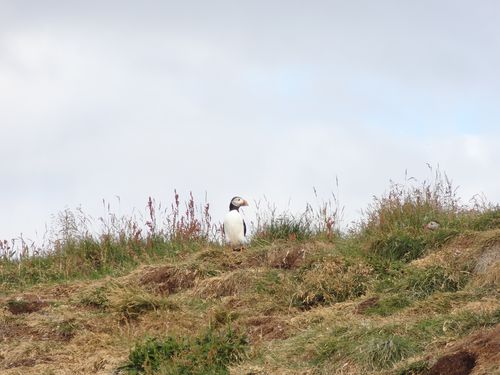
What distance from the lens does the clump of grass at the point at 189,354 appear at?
799 centimetres

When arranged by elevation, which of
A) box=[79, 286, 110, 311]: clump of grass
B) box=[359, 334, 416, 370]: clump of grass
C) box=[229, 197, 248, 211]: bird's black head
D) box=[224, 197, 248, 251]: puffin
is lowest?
box=[359, 334, 416, 370]: clump of grass

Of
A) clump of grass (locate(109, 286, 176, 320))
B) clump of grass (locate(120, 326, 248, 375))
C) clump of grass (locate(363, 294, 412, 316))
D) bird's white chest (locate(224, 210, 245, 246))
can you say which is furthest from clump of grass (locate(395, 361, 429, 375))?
bird's white chest (locate(224, 210, 245, 246))

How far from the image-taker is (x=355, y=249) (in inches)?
433

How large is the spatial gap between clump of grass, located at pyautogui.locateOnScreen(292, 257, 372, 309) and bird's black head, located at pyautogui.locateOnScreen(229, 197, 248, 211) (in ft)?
15.9

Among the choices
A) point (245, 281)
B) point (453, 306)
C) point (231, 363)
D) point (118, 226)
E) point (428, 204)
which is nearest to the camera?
point (231, 363)

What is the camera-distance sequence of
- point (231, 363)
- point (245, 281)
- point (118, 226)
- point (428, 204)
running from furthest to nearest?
point (118, 226) → point (428, 204) → point (245, 281) → point (231, 363)

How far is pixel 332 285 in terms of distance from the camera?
9992 mm

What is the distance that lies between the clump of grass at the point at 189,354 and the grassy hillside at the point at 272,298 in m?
0.01

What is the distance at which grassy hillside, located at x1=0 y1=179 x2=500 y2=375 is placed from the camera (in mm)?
7727

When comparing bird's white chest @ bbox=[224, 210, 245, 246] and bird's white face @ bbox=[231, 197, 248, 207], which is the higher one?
bird's white face @ bbox=[231, 197, 248, 207]

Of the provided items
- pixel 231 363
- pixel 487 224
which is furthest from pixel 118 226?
pixel 231 363

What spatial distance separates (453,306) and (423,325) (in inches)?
33.0

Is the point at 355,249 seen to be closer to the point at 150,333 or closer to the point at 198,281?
the point at 198,281

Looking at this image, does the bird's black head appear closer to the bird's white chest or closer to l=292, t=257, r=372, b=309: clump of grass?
the bird's white chest
